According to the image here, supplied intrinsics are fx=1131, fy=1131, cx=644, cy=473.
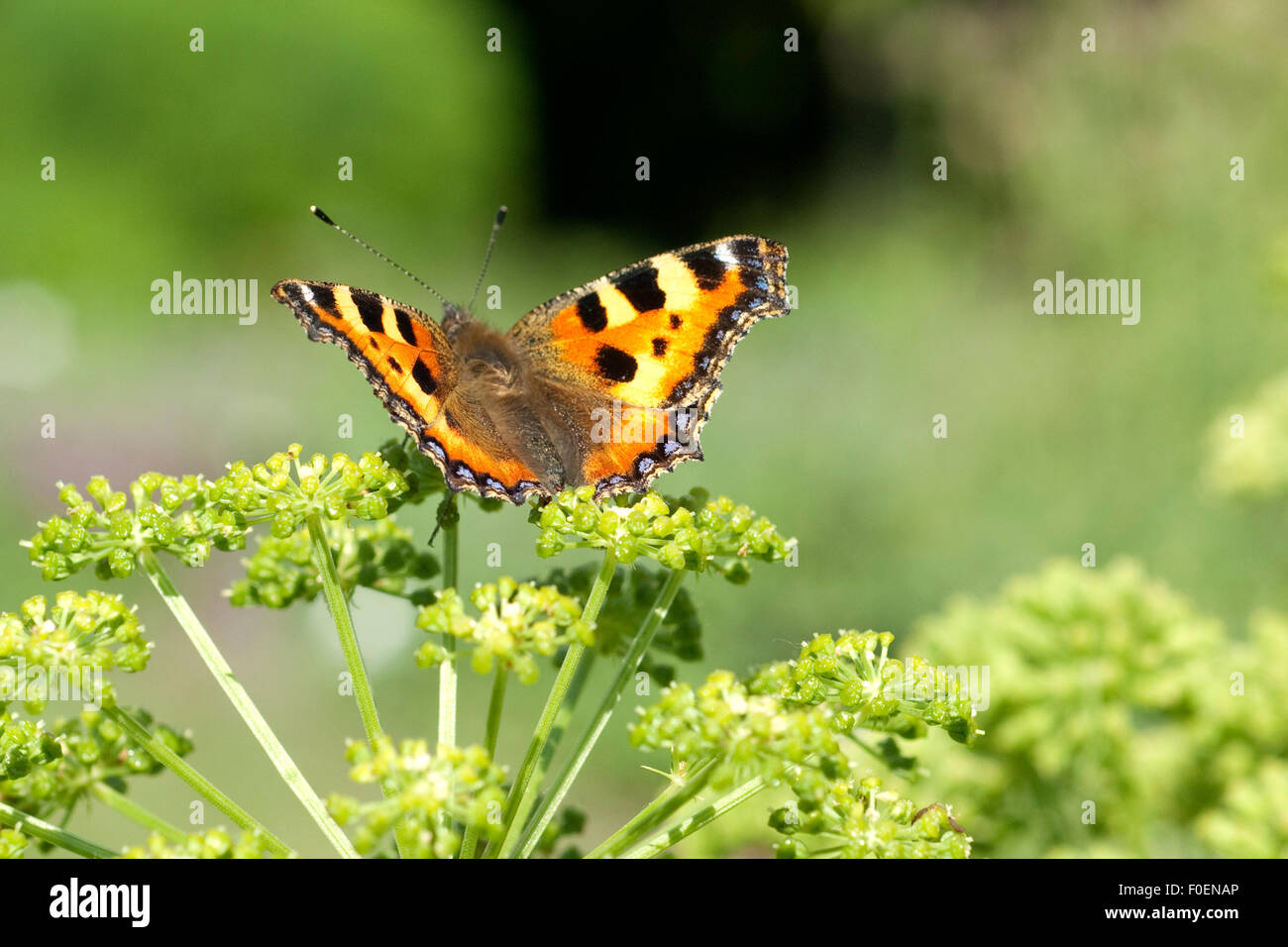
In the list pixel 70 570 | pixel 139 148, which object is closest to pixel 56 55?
pixel 139 148

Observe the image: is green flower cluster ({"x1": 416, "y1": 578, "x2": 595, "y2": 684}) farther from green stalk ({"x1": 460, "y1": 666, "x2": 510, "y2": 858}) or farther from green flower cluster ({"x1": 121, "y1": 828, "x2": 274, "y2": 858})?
green flower cluster ({"x1": 121, "y1": 828, "x2": 274, "y2": 858})

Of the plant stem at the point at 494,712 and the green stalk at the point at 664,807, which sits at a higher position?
the plant stem at the point at 494,712

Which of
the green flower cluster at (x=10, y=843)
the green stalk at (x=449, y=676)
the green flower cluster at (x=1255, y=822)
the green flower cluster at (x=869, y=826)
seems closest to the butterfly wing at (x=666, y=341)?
the green stalk at (x=449, y=676)

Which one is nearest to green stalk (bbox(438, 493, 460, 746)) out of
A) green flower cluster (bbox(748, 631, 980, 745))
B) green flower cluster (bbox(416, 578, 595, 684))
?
green flower cluster (bbox(416, 578, 595, 684))

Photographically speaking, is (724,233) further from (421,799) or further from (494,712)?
(421,799)

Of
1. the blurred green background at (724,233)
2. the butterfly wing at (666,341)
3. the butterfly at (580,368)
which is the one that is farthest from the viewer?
the blurred green background at (724,233)

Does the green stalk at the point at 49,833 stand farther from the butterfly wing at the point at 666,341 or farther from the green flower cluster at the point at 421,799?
the butterfly wing at the point at 666,341

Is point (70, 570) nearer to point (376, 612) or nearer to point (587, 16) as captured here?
point (376, 612)

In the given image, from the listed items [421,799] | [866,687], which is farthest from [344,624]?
[866,687]
